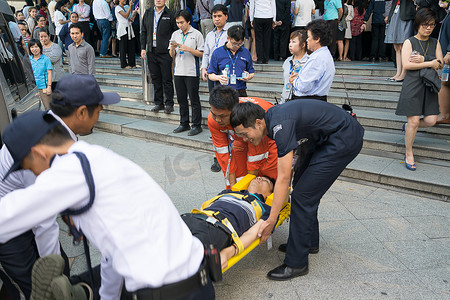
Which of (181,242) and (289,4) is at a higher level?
(289,4)

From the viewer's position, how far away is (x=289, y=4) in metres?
9.12

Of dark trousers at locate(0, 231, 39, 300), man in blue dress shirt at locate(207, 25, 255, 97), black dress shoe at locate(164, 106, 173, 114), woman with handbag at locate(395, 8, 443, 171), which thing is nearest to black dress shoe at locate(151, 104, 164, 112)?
black dress shoe at locate(164, 106, 173, 114)

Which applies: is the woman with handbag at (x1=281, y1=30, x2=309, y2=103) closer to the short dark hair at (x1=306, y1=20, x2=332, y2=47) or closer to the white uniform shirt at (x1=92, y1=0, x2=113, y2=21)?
the short dark hair at (x1=306, y1=20, x2=332, y2=47)

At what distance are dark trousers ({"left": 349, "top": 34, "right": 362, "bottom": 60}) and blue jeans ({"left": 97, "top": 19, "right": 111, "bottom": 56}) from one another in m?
7.14

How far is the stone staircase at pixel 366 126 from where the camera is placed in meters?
4.71

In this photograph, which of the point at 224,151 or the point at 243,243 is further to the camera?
the point at 224,151

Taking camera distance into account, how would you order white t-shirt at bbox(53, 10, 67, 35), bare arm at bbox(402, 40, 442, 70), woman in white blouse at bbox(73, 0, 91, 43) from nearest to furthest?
bare arm at bbox(402, 40, 442, 70) → woman in white blouse at bbox(73, 0, 91, 43) → white t-shirt at bbox(53, 10, 67, 35)

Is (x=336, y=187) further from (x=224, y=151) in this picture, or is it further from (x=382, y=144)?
(x=224, y=151)

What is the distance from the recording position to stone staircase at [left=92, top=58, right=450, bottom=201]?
471 cm

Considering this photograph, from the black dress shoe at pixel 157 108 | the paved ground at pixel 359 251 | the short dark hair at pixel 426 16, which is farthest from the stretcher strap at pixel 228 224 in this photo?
the black dress shoe at pixel 157 108

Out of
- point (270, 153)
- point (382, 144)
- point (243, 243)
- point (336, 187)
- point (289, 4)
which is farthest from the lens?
point (289, 4)

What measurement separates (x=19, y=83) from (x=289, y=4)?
726 centimetres

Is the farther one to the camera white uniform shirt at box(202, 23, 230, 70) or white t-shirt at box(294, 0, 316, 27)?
white t-shirt at box(294, 0, 316, 27)

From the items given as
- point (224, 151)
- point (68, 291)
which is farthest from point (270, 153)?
point (68, 291)
